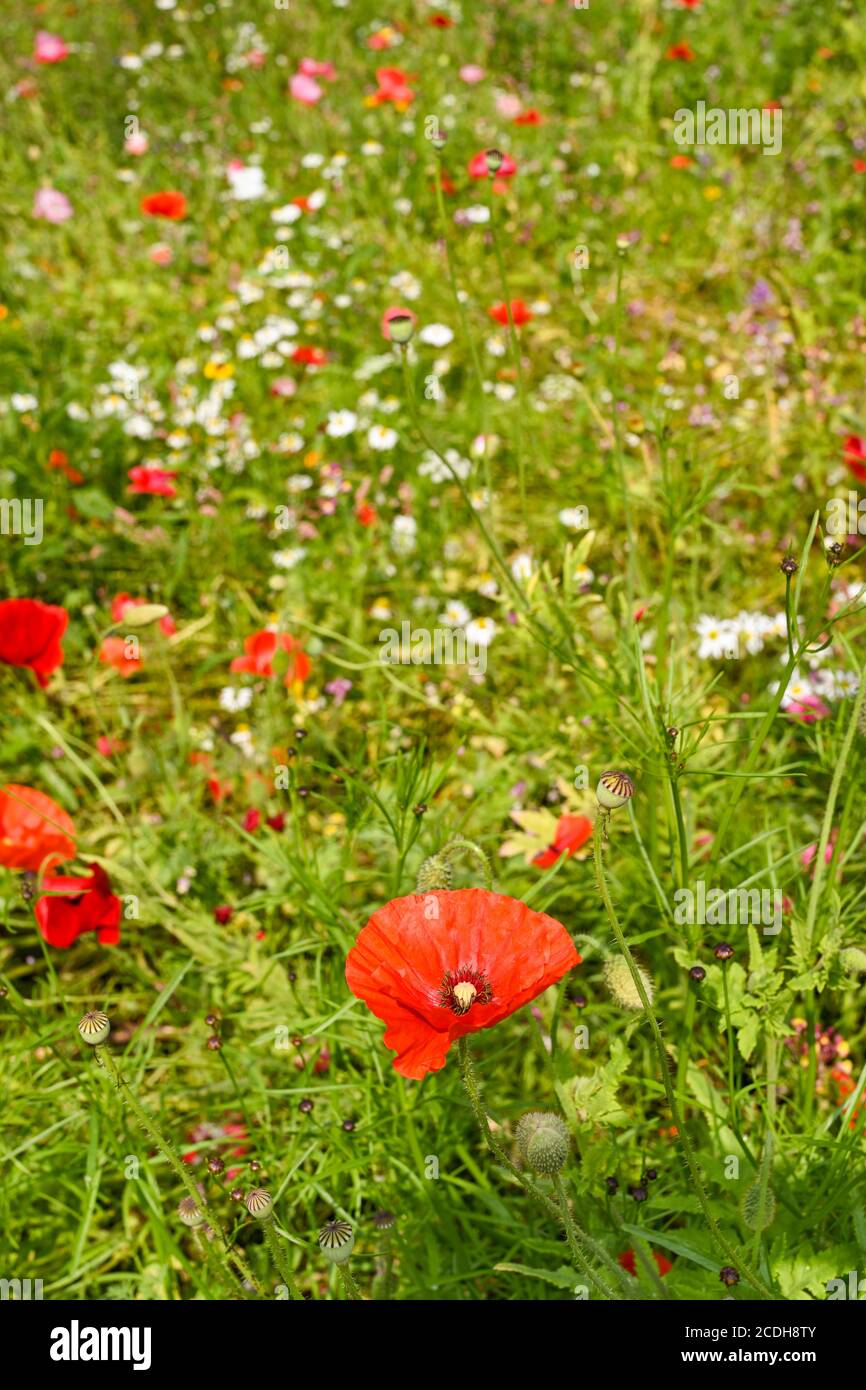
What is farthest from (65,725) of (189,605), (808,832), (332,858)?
(808,832)

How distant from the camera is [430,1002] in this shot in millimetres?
1220

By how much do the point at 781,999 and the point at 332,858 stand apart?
2.88 feet

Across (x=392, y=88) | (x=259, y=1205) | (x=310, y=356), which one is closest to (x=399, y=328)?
(x=259, y=1205)

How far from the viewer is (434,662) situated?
103 inches

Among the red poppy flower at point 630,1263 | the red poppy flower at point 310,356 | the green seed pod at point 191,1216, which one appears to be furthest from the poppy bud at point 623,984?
the red poppy flower at point 310,356

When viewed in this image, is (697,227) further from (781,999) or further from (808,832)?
(781,999)

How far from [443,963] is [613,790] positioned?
1.06ft

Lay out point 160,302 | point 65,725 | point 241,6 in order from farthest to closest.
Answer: point 241,6 < point 160,302 < point 65,725

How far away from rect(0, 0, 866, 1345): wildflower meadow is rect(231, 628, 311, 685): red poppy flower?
1.0 inches

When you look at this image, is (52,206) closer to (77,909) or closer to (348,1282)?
(77,909)

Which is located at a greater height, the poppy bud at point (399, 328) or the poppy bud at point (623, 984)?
the poppy bud at point (399, 328)

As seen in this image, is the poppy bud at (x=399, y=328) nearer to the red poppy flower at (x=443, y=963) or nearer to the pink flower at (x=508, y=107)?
the red poppy flower at (x=443, y=963)

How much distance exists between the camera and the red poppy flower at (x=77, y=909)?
1843mm

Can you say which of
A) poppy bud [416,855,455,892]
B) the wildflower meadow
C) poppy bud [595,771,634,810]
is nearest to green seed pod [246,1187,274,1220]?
the wildflower meadow
